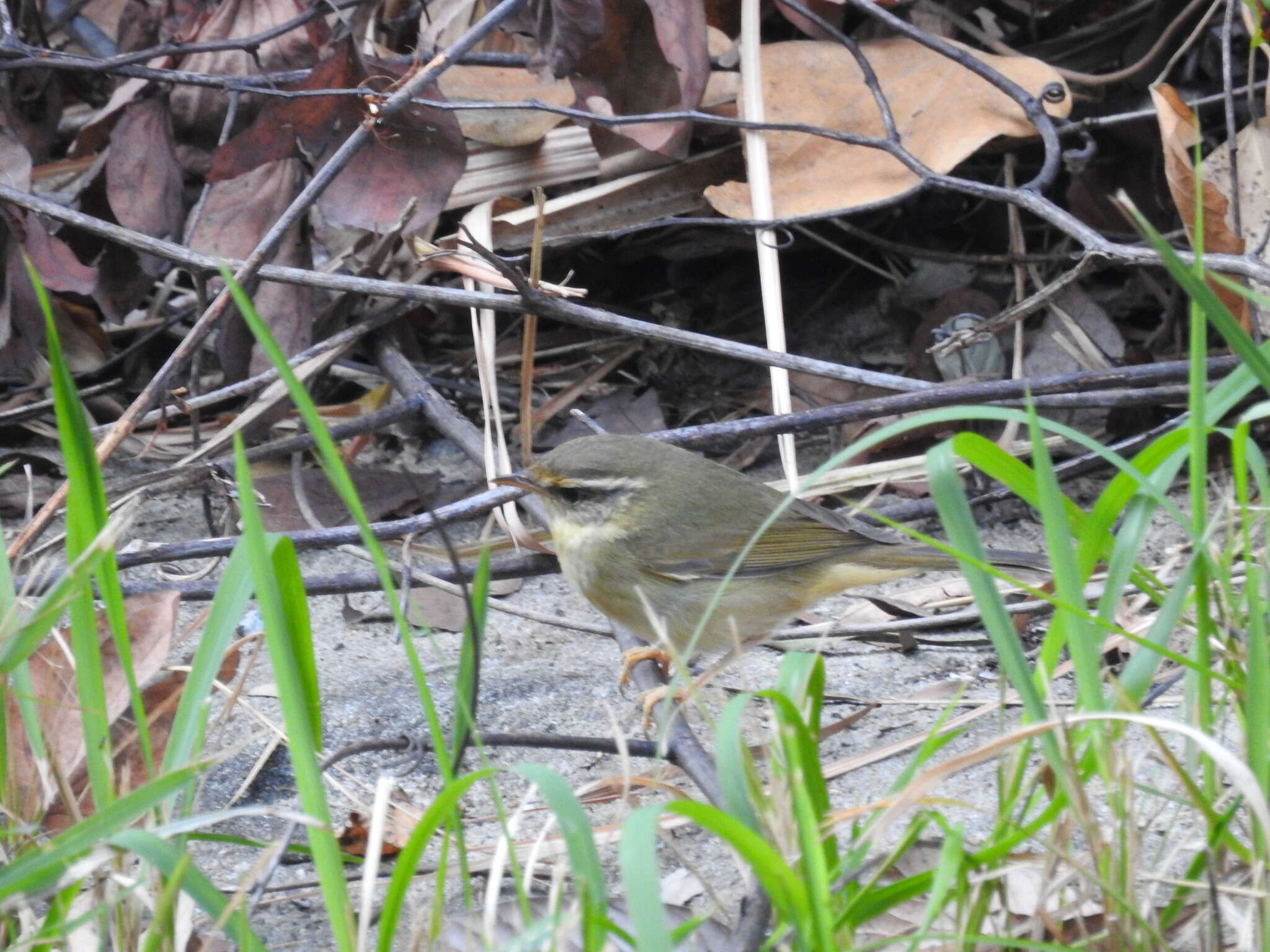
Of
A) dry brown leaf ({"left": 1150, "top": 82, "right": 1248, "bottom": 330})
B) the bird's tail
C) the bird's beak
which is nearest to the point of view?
the bird's beak

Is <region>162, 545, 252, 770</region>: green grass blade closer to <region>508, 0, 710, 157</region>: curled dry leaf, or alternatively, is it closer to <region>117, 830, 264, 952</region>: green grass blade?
<region>117, 830, 264, 952</region>: green grass blade

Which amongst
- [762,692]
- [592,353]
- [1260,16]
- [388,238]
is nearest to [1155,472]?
[762,692]

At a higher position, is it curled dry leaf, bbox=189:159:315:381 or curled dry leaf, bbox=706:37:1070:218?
curled dry leaf, bbox=706:37:1070:218

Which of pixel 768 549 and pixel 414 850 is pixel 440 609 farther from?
pixel 414 850

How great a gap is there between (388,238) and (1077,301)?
8.11 feet

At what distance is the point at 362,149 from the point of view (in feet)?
13.4

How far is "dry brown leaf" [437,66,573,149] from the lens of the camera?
4.73 meters

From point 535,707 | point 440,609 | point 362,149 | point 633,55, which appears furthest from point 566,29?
point 535,707

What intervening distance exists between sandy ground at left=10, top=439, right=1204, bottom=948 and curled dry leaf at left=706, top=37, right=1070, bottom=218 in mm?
1180

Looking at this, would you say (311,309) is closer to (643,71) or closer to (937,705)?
(643,71)

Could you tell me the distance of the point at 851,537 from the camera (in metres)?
3.85

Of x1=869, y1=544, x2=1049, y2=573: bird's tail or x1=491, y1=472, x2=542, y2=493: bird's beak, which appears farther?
x1=869, y1=544, x2=1049, y2=573: bird's tail

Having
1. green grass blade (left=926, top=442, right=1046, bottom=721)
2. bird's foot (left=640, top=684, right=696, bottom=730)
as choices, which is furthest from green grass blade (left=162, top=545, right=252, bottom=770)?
bird's foot (left=640, top=684, right=696, bottom=730)

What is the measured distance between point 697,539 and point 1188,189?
177 cm
